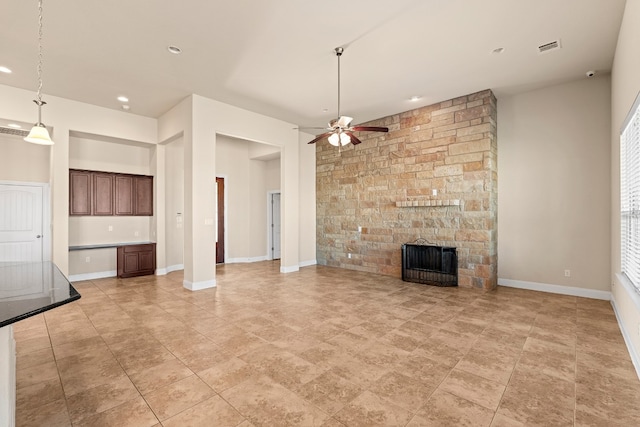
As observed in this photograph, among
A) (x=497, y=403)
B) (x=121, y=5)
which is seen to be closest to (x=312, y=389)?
(x=497, y=403)

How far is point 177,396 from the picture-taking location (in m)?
2.21

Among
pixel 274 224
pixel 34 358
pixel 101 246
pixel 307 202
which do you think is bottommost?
pixel 34 358

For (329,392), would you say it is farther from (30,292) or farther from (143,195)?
(143,195)

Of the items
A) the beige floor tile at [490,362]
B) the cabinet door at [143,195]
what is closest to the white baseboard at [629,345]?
the beige floor tile at [490,362]

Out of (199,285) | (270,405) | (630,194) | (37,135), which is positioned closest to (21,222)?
(37,135)

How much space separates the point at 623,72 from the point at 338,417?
479 centimetres

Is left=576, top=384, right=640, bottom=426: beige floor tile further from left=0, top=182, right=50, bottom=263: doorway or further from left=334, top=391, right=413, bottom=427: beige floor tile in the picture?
left=0, top=182, right=50, bottom=263: doorway

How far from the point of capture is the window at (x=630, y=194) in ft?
9.44

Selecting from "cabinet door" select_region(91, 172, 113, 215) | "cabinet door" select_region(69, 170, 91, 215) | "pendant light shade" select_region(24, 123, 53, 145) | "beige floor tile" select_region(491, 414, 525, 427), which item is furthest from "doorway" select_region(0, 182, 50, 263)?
"beige floor tile" select_region(491, 414, 525, 427)

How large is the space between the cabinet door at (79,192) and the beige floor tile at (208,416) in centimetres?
596

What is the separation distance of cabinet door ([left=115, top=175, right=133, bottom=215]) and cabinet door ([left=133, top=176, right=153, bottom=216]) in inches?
3.8

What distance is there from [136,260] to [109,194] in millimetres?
1565

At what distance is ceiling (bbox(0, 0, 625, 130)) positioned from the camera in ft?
10.6

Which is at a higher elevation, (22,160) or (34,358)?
(22,160)
